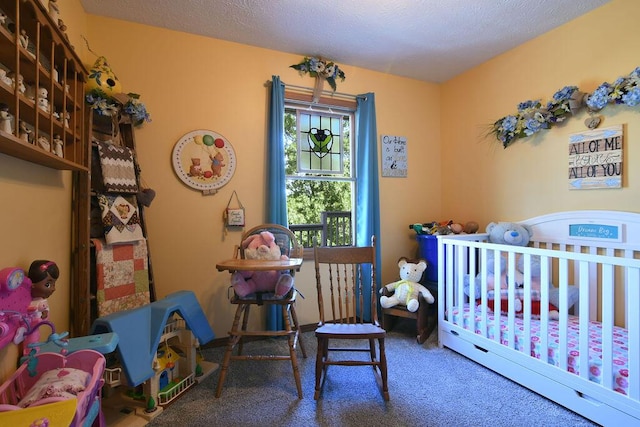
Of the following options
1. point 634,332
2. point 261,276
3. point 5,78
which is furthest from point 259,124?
point 634,332

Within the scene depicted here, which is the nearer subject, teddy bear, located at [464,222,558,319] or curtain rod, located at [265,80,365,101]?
teddy bear, located at [464,222,558,319]

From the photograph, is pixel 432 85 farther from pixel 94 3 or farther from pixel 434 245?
pixel 94 3

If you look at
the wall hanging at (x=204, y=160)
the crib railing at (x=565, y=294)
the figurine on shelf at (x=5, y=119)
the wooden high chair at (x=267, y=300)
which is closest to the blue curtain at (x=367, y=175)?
the crib railing at (x=565, y=294)

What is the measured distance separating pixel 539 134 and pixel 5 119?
10.1 feet

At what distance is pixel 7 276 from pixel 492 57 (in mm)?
3475

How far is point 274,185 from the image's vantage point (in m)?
2.46

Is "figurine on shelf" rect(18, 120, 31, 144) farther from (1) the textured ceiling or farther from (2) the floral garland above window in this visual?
(2) the floral garland above window

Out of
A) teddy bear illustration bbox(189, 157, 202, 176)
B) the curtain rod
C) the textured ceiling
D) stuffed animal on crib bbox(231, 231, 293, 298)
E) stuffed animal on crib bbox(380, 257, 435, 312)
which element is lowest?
stuffed animal on crib bbox(380, 257, 435, 312)

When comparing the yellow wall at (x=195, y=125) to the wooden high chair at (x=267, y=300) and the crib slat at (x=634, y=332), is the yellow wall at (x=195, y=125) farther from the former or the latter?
the crib slat at (x=634, y=332)

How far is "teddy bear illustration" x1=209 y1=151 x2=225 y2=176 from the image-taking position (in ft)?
7.78

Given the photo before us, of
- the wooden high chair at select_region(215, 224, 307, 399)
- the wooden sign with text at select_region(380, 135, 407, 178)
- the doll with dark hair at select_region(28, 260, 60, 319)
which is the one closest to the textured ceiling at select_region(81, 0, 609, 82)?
the wooden sign with text at select_region(380, 135, 407, 178)

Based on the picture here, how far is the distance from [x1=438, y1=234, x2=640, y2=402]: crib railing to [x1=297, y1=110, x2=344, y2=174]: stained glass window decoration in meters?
1.19

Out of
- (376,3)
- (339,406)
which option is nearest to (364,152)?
(376,3)

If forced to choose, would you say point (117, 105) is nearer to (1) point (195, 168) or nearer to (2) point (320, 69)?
(1) point (195, 168)
